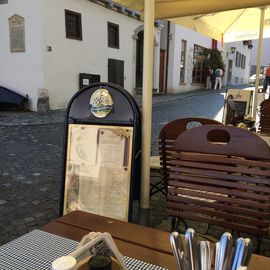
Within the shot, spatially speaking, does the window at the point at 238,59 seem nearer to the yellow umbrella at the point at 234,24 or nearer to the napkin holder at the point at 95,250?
the yellow umbrella at the point at 234,24

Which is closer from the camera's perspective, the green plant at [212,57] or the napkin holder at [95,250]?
the napkin holder at [95,250]

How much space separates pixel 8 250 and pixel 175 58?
17.7 metres

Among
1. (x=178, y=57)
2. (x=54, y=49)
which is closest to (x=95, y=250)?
(x=54, y=49)

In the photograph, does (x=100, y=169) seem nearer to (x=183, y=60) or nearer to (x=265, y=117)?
(x=265, y=117)

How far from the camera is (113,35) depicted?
44.3 feet

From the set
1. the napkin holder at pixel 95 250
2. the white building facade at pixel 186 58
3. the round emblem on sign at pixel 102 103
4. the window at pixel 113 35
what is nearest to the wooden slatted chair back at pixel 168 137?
the round emblem on sign at pixel 102 103

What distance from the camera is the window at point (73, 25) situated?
11.0 metres

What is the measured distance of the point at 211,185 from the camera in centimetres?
170

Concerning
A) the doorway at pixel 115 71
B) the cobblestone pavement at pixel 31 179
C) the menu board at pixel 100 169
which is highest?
the doorway at pixel 115 71

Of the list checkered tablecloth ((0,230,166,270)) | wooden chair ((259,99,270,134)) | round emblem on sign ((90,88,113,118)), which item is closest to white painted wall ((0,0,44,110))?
wooden chair ((259,99,270,134))

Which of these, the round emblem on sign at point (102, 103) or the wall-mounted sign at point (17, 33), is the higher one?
the wall-mounted sign at point (17, 33)

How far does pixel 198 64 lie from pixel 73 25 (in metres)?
11.9

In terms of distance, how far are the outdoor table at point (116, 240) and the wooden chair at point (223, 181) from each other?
0.56 metres

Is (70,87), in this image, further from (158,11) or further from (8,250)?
(8,250)
